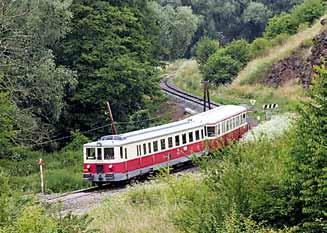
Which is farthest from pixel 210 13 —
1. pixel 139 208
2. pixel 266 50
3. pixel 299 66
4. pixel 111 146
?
pixel 139 208

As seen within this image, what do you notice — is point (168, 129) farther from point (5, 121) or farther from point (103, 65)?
point (103, 65)

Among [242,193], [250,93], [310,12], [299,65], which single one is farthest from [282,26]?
[242,193]

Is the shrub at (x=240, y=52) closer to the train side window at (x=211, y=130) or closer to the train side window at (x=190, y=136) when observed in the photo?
the train side window at (x=211, y=130)

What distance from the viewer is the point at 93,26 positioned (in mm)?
40438

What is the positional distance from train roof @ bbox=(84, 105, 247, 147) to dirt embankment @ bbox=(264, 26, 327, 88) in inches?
524

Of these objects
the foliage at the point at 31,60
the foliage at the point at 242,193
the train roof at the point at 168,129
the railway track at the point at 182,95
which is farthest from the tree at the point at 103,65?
the foliage at the point at 242,193

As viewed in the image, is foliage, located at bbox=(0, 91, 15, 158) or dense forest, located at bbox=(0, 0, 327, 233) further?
foliage, located at bbox=(0, 91, 15, 158)

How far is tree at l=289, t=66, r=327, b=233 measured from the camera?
10.7 metres

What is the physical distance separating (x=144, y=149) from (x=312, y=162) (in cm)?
1590

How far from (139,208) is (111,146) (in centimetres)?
1018

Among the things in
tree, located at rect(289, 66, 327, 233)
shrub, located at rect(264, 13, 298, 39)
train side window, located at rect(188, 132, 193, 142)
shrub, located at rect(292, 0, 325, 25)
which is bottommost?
train side window, located at rect(188, 132, 193, 142)

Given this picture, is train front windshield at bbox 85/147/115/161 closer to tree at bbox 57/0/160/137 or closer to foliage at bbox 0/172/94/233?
foliage at bbox 0/172/94/233

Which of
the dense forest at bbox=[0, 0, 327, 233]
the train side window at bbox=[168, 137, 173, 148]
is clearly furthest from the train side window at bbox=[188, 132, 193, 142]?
the dense forest at bbox=[0, 0, 327, 233]

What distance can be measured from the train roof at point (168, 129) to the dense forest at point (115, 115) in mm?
3729
